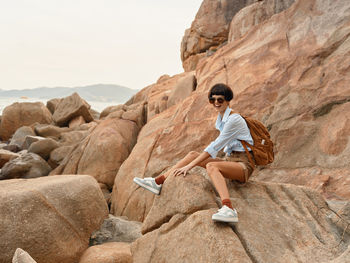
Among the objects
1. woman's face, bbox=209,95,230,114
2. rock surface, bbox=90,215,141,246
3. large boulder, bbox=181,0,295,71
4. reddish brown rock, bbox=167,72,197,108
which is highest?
large boulder, bbox=181,0,295,71

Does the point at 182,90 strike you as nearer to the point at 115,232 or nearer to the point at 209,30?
the point at 115,232

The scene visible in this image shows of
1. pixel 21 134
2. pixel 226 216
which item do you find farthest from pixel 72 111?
pixel 226 216

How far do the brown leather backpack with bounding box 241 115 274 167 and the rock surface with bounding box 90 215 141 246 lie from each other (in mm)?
3963

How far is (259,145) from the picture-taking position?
4141 mm

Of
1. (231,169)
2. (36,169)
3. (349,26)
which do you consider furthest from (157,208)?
(36,169)

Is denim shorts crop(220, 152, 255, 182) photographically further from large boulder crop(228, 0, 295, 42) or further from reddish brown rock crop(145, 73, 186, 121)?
large boulder crop(228, 0, 295, 42)

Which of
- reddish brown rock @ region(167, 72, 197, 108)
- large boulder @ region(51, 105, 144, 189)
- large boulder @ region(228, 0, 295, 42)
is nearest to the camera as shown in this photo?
large boulder @ region(51, 105, 144, 189)

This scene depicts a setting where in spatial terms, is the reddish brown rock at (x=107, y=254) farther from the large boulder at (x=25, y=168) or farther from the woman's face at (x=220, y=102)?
the large boulder at (x=25, y=168)

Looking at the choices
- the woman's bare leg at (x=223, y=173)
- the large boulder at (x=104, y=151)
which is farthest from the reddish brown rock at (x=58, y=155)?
the woman's bare leg at (x=223, y=173)

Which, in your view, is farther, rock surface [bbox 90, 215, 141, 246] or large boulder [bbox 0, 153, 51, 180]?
large boulder [bbox 0, 153, 51, 180]

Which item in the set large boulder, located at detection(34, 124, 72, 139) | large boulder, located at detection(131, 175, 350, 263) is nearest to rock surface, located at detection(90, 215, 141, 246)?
large boulder, located at detection(131, 175, 350, 263)

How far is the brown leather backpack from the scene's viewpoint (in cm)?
409

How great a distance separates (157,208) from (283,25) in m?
7.17

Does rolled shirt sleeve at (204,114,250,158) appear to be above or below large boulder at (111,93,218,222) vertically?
above
